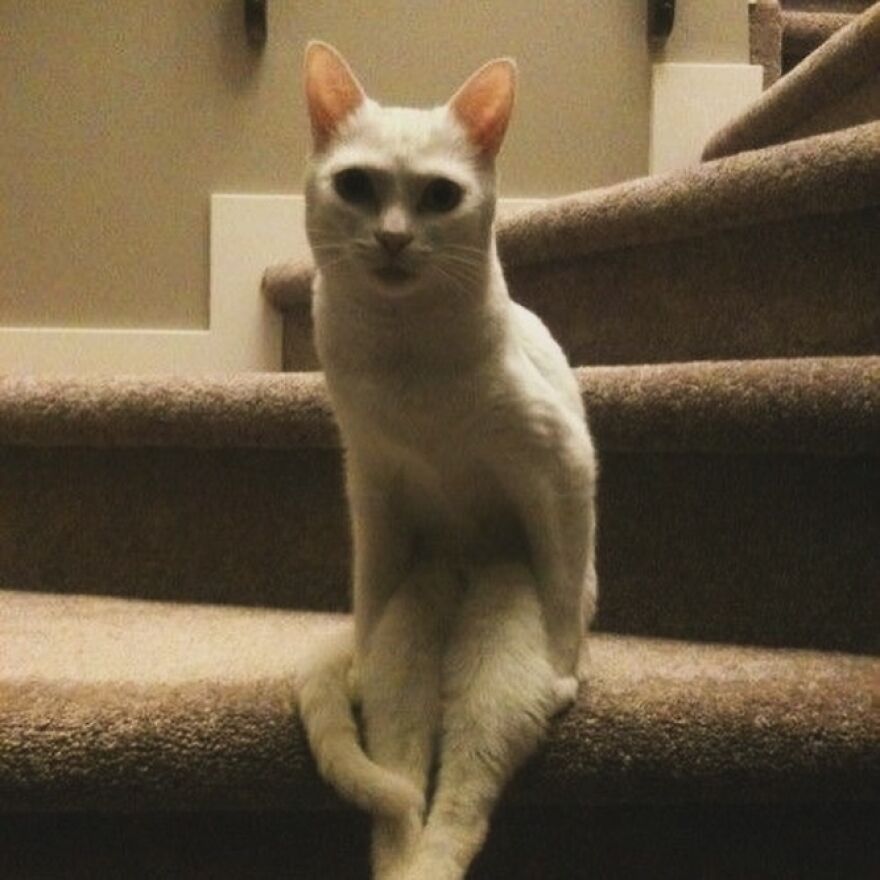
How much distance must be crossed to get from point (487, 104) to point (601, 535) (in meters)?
0.40

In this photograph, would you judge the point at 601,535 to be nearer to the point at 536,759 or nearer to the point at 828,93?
the point at 536,759

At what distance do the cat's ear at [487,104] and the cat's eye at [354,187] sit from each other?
10cm

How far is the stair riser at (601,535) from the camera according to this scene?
93cm

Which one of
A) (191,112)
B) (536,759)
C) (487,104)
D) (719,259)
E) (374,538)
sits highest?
(191,112)

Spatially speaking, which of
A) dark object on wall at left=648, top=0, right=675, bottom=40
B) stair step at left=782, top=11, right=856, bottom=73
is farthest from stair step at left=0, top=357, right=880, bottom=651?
stair step at left=782, top=11, right=856, bottom=73

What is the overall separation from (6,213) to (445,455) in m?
1.14

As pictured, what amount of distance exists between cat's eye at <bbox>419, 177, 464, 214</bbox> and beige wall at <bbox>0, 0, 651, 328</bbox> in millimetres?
981

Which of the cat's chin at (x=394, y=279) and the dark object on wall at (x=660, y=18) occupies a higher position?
the dark object on wall at (x=660, y=18)

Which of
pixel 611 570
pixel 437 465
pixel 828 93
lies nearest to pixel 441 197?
pixel 437 465

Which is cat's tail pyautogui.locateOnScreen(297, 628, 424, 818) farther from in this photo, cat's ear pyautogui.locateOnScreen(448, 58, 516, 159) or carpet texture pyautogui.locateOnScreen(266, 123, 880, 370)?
carpet texture pyautogui.locateOnScreen(266, 123, 880, 370)

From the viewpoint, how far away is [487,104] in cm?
82

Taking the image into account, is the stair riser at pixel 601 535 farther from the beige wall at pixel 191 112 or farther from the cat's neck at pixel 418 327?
the beige wall at pixel 191 112

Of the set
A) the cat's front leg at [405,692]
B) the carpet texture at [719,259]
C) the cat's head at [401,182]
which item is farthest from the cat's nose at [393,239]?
the carpet texture at [719,259]

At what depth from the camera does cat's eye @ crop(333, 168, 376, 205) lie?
0.76 metres
